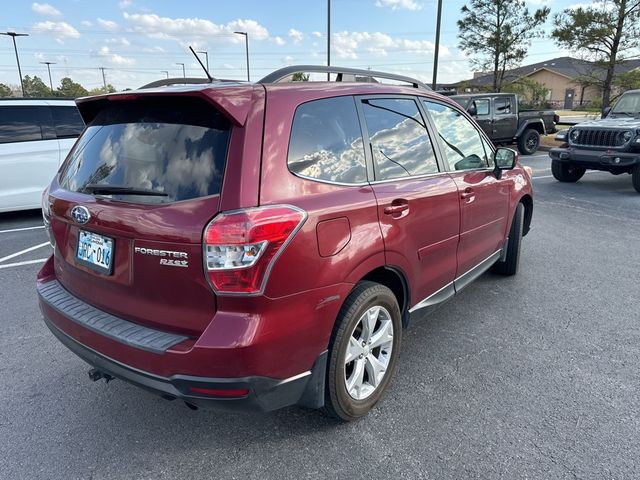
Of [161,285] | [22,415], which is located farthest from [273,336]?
[22,415]

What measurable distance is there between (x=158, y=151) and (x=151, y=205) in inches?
11.0

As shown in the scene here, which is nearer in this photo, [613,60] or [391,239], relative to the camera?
[391,239]

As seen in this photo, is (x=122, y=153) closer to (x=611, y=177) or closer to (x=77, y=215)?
(x=77, y=215)

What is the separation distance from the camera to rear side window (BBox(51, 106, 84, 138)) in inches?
287

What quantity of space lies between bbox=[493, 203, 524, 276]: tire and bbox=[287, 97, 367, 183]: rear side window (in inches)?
100

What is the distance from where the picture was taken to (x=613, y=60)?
54.0 feet

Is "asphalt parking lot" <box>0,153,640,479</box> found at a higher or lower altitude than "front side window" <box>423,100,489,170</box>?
lower

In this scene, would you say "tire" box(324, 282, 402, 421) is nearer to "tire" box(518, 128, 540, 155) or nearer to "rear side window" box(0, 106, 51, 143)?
"rear side window" box(0, 106, 51, 143)

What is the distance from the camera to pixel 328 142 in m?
2.33

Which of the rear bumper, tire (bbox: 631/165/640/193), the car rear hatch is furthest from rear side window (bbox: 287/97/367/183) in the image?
tire (bbox: 631/165/640/193)

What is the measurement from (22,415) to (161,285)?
4.61 feet

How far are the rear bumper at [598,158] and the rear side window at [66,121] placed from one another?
9129 mm

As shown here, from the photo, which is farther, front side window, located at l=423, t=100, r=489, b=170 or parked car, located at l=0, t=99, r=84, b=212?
parked car, located at l=0, t=99, r=84, b=212

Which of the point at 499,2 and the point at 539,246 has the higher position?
the point at 499,2
